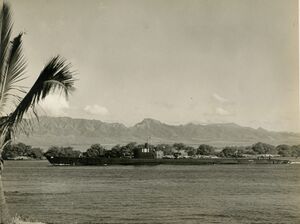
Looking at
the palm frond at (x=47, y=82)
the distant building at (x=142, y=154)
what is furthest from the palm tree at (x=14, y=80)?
the distant building at (x=142, y=154)

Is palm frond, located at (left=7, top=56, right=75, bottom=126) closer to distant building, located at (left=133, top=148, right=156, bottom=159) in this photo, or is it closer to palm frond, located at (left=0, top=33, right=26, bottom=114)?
palm frond, located at (left=0, top=33, right=26, bottom=114)

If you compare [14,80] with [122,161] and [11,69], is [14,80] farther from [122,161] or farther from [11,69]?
[122,161]

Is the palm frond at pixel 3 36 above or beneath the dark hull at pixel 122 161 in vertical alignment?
above

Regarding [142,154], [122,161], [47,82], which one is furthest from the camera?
[122,161]

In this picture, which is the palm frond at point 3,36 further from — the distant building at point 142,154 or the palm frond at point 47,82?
the distant building at point 142,154

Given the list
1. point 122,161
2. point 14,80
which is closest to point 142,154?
point 122,161

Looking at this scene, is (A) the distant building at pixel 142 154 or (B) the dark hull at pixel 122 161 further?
(B) the dark hull at pixel 122 161

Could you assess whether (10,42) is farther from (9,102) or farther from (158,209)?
(158,209)

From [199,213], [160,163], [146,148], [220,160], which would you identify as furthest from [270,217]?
[220,160]
